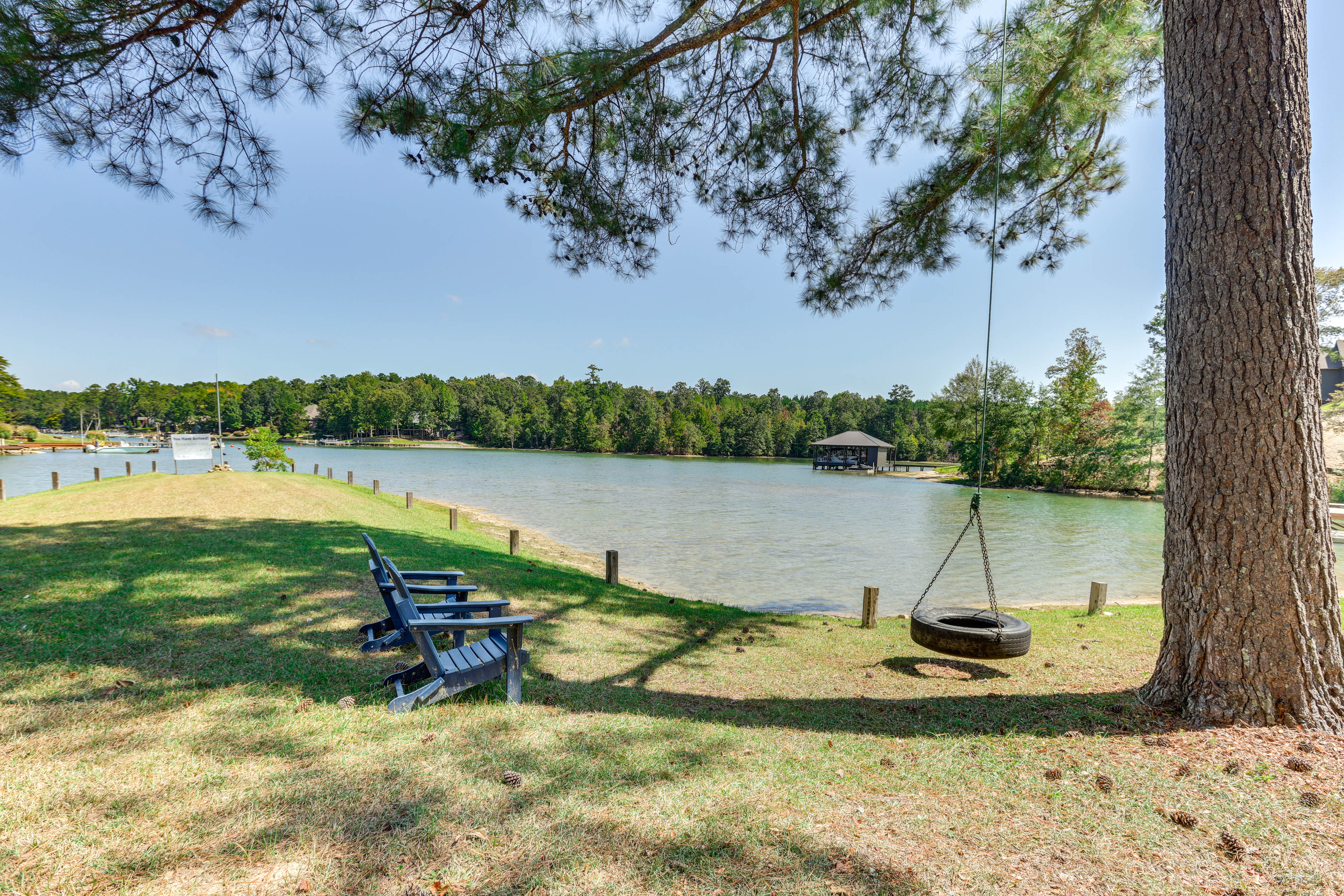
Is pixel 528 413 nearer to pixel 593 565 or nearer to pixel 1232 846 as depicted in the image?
pixel 593 565

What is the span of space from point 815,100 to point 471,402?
93.5 meters

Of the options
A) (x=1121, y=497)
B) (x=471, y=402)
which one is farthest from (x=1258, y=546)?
(x=471, y=402)

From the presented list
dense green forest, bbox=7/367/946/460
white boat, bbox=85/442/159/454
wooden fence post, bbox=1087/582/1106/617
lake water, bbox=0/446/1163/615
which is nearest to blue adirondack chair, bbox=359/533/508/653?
lake water, bbox=0/446/1163/615

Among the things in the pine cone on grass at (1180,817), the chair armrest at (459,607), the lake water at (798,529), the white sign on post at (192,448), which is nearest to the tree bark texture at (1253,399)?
the pine cone on grass at (1180,817)

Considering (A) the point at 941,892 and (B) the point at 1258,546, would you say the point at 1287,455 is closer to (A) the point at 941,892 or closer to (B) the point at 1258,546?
(B) the point at 1258,546

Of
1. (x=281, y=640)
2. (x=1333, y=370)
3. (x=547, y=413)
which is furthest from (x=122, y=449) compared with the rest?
(x=1333, y=370)

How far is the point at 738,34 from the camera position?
5.98 meters

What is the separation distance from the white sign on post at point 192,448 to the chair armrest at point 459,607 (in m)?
17.5

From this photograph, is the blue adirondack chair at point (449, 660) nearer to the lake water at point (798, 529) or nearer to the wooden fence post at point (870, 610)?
the wooden fence post at point (870, 610)

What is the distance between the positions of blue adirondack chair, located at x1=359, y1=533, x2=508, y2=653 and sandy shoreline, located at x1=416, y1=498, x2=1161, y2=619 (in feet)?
13.7

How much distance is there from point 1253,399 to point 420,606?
193 inches

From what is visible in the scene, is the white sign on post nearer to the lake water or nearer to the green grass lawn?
the lake water

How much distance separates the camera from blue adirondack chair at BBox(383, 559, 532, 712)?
3.01 m

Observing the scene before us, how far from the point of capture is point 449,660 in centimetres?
324
